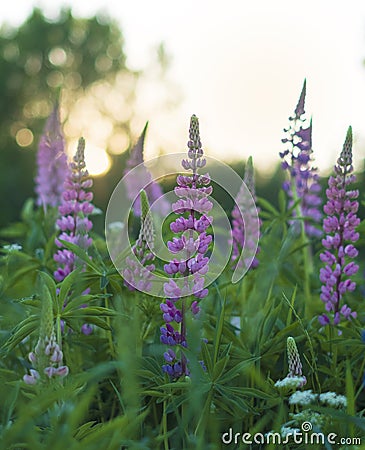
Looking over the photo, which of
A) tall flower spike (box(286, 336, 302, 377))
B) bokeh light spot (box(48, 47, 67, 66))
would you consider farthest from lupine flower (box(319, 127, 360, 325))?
bokeh light spot (box(48, 47, 67, 66))

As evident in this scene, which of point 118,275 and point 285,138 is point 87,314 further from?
point 285,138

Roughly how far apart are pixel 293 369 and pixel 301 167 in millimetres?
1674

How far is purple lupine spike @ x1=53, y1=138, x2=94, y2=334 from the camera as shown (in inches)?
106

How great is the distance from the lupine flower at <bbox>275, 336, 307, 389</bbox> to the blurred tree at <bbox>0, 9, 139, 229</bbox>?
24.4 metres

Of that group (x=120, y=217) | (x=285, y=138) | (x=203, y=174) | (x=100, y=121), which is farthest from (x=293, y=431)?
(x=100, y=121)

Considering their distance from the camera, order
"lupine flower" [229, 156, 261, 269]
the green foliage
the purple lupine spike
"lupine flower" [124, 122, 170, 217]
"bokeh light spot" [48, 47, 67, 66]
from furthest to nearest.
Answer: "bokeh light spot" [48, 47, 67, 66]
"lupine flower" [124, 122, 170, 217]
"lupine flower" [229, 156, 261, 269]
the purple lupine spike
the green foliage

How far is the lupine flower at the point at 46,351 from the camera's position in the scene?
5.15ft

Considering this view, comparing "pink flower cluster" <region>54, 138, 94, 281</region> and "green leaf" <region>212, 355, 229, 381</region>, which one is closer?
"green leaf" <region>212, 355, 229, 381</region>

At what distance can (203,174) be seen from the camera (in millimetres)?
2252

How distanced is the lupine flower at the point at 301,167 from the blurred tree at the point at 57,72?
2267 centimetres

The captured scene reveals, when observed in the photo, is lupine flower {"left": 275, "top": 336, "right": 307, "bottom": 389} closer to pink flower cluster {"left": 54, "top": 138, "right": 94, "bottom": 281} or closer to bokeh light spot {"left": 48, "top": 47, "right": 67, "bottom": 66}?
pink flower cluster {"left": 54, "top": 138, "right": 94, "bottom": 281}

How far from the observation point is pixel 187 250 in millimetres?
2141

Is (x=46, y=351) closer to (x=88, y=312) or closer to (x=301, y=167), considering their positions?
(x=88, y=312)
